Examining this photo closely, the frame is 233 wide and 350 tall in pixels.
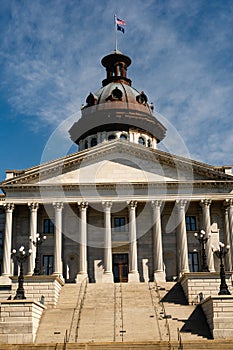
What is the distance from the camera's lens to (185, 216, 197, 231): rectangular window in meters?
49.2

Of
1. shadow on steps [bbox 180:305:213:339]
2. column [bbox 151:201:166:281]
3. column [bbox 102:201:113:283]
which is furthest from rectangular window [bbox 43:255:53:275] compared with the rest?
shadow on steps [bbox 180:305:213:339]

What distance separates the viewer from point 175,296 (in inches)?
1462

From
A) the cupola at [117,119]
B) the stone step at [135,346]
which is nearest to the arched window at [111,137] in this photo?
the cupola at [117,119]

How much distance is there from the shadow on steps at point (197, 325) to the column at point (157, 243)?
12.1 meters

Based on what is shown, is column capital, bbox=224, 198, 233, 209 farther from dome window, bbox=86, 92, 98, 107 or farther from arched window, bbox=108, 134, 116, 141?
dome window, bbox=86, 92, 98, 107

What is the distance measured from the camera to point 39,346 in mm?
26500

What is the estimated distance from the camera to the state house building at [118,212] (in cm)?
4616

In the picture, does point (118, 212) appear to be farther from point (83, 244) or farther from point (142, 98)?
point (142, 98)

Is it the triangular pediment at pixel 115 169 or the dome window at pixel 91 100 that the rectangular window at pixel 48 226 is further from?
the dome window at pixel 91 100

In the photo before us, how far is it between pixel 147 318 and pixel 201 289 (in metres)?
6.04

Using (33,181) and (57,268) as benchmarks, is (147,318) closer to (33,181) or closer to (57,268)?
(57,268)

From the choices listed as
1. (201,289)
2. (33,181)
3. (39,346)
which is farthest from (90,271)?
(39,346)

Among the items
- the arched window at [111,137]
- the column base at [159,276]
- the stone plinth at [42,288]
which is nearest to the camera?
the stone plinth at [42,288]

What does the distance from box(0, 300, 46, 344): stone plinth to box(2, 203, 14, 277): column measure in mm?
15346
